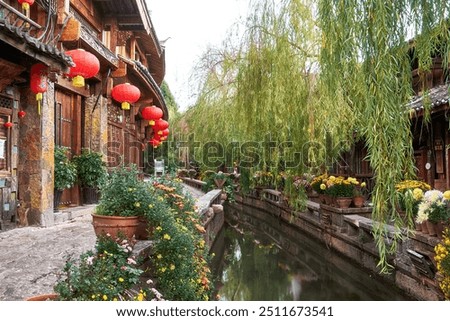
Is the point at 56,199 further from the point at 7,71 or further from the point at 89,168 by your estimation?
the point at 7,71

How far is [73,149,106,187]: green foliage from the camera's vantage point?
6.61 metres

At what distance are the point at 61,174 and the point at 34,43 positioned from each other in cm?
236

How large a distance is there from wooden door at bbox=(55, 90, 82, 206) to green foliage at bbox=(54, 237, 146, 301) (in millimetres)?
4287

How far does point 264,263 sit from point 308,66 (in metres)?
4.73

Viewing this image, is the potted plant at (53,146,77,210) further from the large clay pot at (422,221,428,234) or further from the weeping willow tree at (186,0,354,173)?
the large clay pot at (422,221,428,234)

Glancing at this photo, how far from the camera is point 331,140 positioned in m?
5.83

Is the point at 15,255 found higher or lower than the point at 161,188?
lower

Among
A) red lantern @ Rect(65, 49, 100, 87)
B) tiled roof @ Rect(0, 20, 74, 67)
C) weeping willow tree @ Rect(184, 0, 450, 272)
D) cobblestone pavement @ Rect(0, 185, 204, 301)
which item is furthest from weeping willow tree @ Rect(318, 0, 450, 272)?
red lantern @ Rect(65, 49, 100, 87)

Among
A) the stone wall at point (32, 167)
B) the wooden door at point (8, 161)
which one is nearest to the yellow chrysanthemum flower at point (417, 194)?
the stone wall at point (32, 167)

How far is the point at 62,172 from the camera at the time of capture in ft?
18.7

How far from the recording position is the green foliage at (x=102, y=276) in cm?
193
